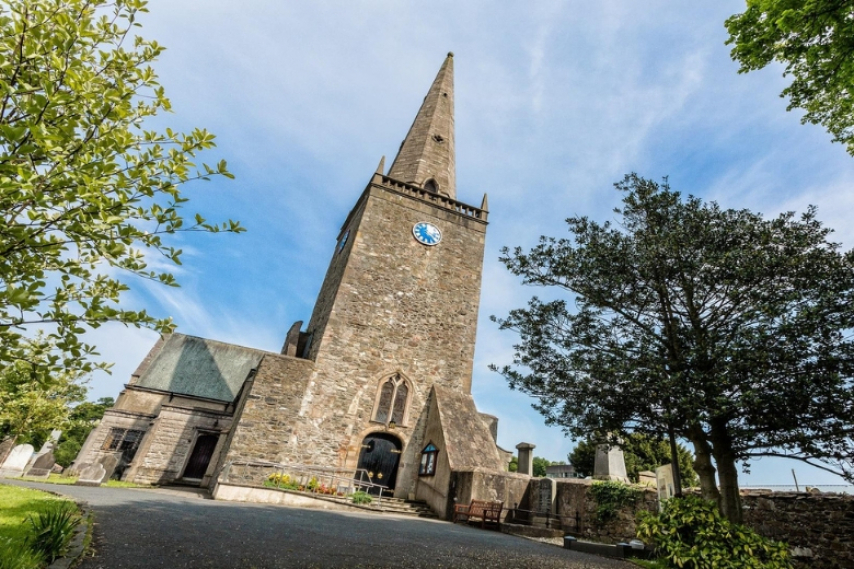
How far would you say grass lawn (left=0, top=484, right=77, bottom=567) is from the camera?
11.9ft

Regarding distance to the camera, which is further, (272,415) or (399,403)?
(399,403)

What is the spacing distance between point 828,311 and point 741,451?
2856 mm

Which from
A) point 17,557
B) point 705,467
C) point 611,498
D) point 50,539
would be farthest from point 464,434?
point 17,557

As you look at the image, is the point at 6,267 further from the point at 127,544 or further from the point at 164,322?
the point at 127,544

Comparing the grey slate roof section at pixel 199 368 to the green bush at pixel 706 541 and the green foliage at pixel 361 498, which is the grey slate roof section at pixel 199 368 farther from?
the green bush at pixel 706 541

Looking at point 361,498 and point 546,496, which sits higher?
point 546,496

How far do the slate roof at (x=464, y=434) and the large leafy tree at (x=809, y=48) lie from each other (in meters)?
12.0

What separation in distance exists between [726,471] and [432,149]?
2053 centimetres

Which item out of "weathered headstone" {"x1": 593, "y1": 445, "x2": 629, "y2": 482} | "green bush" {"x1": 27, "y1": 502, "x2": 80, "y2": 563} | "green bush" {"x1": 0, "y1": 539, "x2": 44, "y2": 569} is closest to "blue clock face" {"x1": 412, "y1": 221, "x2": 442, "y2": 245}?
"weathered headstone" {"x1": 593, "y1": 445, "x2": 629, "y2": 482}

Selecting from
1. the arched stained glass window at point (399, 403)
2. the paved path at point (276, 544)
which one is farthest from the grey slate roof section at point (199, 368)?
the paved path at point (276, 544)

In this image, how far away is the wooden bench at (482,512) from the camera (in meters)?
11.1

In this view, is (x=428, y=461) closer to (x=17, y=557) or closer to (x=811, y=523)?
(x=811, y=523)

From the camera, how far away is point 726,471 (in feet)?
23.8

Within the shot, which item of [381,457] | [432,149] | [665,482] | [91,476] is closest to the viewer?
[665,482]
